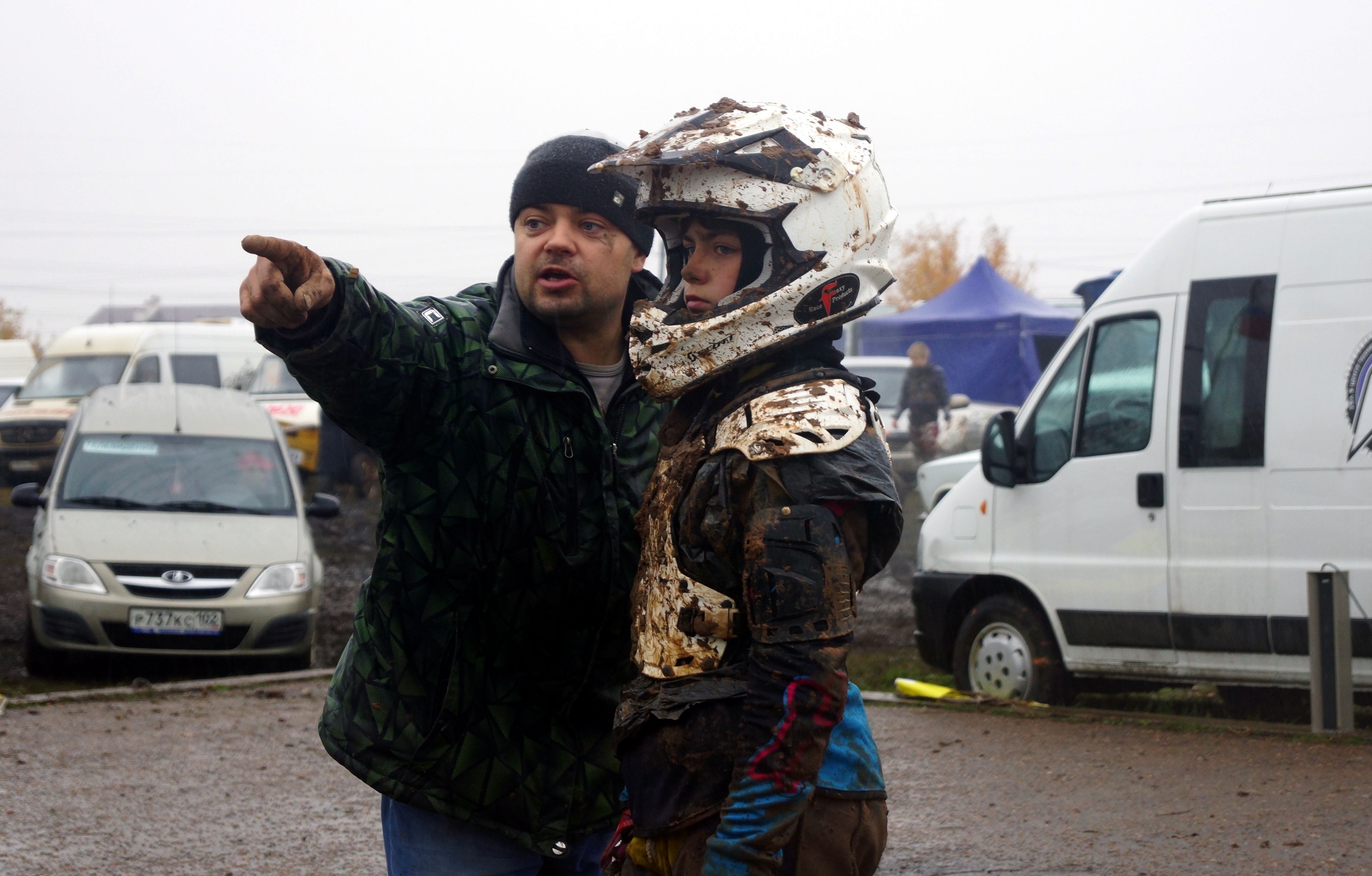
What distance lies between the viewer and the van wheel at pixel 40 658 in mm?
9828

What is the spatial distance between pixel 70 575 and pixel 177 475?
4.39 ft

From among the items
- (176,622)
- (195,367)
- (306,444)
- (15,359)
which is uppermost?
(15,359)

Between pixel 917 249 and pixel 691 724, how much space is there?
62963mm

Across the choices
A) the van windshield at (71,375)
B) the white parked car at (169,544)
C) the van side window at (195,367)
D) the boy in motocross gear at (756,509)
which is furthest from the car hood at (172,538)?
the van windshield at (71,375)

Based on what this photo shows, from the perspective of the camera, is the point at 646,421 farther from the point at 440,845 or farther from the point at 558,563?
the point at 440,845

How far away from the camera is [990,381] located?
77.6 feet

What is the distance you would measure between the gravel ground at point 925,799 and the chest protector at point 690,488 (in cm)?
347

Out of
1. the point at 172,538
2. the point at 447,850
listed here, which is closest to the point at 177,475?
the point at 172,538

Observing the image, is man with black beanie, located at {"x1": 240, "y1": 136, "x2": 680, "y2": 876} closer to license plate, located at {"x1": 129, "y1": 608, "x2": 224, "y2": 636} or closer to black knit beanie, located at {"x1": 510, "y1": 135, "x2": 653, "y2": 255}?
black knit beanie, located at {"x1": 510, "y1": 135, "x2": 653, "y2": 255}

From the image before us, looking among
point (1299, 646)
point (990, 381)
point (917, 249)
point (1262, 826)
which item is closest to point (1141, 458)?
point (1299, 646)

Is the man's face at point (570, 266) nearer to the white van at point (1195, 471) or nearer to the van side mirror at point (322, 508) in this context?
the white van at point (1195, 471)

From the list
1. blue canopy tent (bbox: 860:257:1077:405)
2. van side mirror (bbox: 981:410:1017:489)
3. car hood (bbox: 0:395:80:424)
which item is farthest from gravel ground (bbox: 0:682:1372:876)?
blue canopy tent (bbox: 860:257:1077:405)

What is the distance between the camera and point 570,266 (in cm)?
327

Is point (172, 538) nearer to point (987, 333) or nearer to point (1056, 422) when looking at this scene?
point (1056, 422)
